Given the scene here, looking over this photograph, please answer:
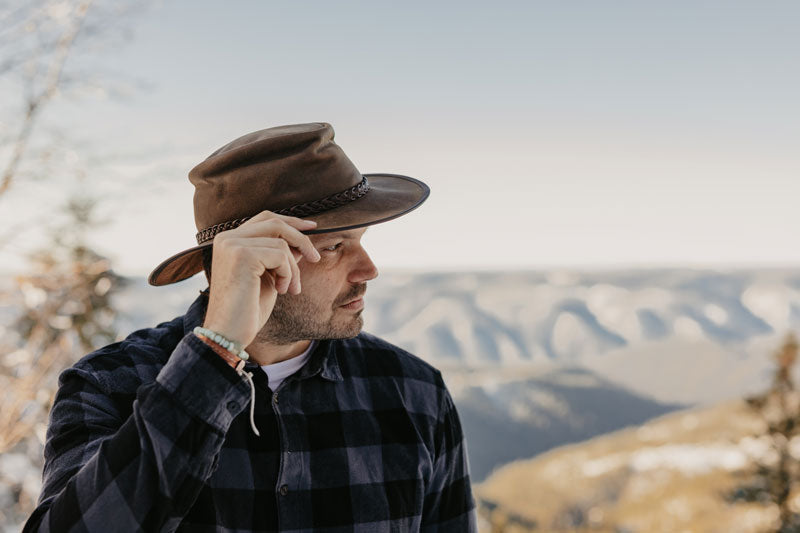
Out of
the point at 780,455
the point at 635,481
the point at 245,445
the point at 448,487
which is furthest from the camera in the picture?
the point at 635,481

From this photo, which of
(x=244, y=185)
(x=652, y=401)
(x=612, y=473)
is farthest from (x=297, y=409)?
(x=652, y=401)

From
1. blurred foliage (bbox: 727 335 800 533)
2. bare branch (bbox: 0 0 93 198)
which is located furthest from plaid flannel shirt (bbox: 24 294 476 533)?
blurred foliage (bbox: 727 335 800 533)

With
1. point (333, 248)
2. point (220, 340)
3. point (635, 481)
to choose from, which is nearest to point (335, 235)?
point (333, 248)

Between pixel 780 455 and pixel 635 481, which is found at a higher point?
pixel 780 455

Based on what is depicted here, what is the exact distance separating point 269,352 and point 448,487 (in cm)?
58

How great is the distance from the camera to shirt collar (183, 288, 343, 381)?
1.53 meters

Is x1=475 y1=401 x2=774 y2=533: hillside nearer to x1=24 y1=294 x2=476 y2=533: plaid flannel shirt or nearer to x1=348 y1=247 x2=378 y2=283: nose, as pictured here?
x1=24 y1=294 x2=476 y2=533: plaid flannel shirt

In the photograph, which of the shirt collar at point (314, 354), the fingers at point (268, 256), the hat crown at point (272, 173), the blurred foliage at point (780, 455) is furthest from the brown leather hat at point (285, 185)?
the blurred foliage at point (780, 455)

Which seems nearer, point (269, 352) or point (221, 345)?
point (221, 345)

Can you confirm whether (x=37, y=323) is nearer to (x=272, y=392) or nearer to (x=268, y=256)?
(x=272, y=392)

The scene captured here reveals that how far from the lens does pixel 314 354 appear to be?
1.59 meters

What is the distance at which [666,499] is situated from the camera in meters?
107

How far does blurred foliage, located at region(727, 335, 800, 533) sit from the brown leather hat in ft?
63.1

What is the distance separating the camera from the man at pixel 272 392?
3.31 feet
